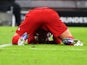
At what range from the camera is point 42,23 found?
8102 mm

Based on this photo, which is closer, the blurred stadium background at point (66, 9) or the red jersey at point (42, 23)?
the red jersey at point (42, 23)

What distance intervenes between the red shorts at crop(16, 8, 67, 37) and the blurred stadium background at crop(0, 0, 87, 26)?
16.6 metres

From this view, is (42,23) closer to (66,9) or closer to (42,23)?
(42,23)

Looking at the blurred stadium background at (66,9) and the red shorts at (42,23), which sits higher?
the red shorts at (42,23)

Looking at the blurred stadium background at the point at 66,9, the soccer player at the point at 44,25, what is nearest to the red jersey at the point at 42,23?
the soccer player at the point at 44,25

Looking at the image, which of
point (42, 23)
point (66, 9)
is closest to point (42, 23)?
point (42, 23)

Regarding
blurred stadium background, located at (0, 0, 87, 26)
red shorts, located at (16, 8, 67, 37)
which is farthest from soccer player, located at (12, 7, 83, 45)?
blurred stadium background, located at (0, 0, 87, 26)

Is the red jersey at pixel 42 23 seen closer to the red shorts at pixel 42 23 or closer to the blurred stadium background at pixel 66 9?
the red shorts at pixel 42 23

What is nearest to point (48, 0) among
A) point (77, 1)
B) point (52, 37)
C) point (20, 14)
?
point (77, 1)

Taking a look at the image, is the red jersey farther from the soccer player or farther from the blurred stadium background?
the blurred stadium background

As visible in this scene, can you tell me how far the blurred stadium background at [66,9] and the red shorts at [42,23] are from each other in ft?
54.4

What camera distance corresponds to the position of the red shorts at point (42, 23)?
8.09 meters

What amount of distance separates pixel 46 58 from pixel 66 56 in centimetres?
35

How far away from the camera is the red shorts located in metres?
8.09
